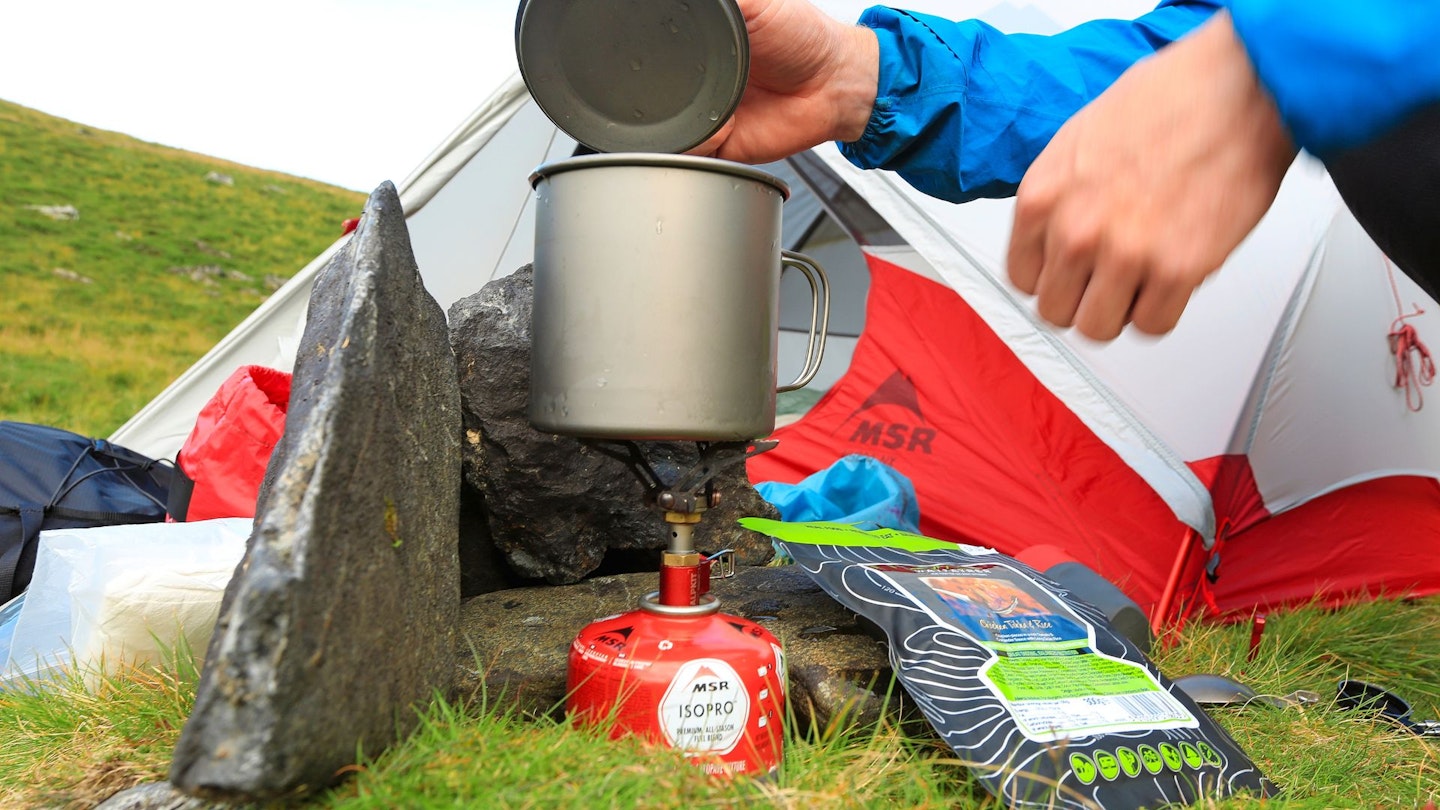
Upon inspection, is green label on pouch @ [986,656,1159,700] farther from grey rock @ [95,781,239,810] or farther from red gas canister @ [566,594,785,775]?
grey rock @ [95,781,239,810]

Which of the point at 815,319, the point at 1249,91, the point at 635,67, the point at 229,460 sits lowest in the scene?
the point at 229,460

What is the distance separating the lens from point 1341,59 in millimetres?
557

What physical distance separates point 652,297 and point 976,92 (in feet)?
2.54

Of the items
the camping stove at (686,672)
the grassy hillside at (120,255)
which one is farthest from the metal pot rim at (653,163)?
the grassy hillside at (120,255)

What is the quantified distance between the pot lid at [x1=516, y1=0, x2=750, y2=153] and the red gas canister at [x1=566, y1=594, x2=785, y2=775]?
60cm

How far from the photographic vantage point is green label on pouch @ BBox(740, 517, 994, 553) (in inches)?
54.3

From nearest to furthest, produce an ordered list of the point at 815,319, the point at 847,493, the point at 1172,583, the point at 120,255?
the point at 815,319 < the point at 1172,583 < the point at 847,493 < the point at 120,255

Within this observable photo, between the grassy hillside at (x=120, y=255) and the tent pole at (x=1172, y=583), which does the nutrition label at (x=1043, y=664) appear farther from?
the grassy hillside at (x=120, y=255)

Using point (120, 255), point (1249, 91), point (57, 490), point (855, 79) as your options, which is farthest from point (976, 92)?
point (120, 255)

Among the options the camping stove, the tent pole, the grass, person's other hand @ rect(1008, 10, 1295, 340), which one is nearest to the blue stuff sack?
the tent pole

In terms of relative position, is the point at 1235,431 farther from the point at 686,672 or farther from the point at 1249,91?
the point at 1249,91

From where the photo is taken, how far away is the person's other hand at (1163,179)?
59cm

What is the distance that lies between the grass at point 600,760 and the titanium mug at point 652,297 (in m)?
0.36

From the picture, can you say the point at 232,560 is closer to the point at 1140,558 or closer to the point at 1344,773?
the point at 1344,773
